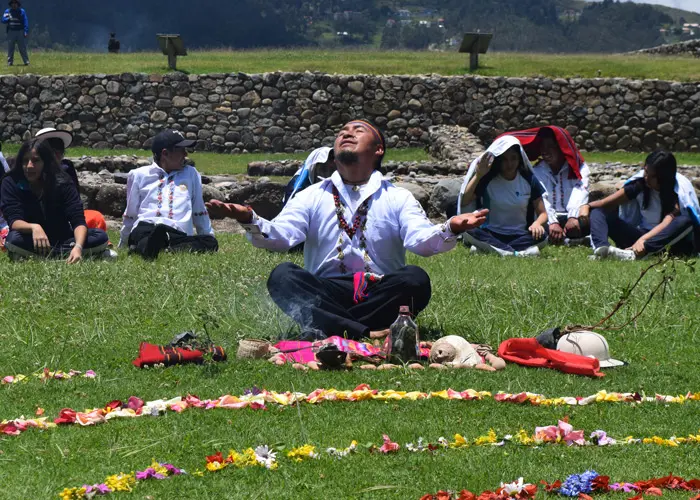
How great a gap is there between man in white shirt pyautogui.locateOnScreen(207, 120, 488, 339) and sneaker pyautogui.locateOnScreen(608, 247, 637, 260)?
4.54 m

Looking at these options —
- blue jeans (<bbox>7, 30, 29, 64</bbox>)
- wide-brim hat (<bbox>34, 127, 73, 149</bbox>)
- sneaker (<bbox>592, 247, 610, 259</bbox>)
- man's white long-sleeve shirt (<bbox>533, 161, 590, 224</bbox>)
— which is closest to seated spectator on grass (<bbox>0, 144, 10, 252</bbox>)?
wide-brim hat (<bbox>34, 127, 73, 149</bbox>)

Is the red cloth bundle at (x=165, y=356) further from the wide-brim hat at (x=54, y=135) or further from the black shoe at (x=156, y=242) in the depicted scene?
the wide-brim hat at (x=54, y=135)

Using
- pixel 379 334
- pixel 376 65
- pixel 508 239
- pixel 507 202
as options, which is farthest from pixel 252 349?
pixel 376 65

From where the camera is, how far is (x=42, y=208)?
33.6ft

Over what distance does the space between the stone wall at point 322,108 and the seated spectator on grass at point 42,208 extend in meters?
14.3

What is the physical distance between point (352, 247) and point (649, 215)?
561 cm

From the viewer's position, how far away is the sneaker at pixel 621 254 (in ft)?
35.8

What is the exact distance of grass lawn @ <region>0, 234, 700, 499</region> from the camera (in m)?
4.32

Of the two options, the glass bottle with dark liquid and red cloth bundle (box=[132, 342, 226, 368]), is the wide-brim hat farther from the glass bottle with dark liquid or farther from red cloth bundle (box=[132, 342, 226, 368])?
the glass bottle with dark liquid

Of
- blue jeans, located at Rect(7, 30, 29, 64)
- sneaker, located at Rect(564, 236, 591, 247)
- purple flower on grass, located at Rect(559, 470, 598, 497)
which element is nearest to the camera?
purple flower on grass, located at Rect(559, 470, 598, 497)

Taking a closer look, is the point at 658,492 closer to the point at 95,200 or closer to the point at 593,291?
the point at 593,291

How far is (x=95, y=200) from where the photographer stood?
15.2 meters

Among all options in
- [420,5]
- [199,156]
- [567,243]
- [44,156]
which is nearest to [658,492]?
[44,156]

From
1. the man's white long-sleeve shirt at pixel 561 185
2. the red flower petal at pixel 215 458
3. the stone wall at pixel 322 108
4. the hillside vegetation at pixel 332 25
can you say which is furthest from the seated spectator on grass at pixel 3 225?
the hillside vegetation at pixel 332 25
